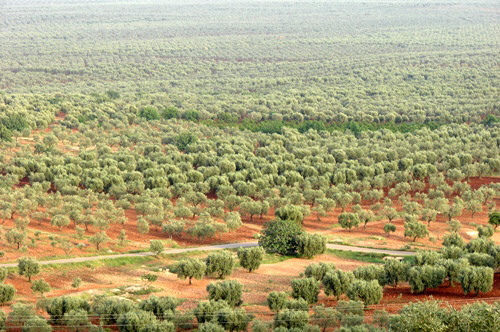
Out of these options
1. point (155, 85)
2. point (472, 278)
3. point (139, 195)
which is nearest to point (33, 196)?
point (139, 195)

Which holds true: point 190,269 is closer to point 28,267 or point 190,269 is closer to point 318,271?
point 318,271

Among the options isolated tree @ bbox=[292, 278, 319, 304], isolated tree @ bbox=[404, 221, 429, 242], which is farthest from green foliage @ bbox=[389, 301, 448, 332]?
isolated tree @ bbox=[404, 221, 429, 242]

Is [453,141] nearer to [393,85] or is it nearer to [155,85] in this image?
[393,85]

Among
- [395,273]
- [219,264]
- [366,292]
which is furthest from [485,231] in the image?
[219,264]

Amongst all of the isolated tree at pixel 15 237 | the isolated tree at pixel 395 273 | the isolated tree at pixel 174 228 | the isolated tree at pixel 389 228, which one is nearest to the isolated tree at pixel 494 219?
the isolated tree at pixel 389 228

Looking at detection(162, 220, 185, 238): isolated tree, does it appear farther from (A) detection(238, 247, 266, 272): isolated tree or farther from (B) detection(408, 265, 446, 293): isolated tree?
(B) detection(408, 265, 446, 293): isolated tree

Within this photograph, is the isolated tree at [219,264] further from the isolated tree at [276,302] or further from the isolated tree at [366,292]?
the isolated tree at [366,292]
